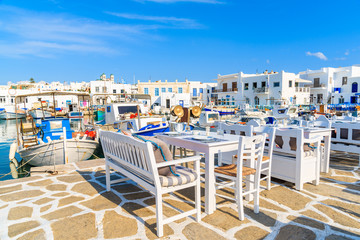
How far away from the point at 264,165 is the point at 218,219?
1.57 metres

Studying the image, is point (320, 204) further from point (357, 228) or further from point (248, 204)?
point (248, 204)

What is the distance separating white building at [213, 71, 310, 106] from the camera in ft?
114

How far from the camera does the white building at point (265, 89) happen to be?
3475 centimetres

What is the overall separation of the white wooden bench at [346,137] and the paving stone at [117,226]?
15.1 feet

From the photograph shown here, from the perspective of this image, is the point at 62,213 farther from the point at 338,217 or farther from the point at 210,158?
the point at 338,217

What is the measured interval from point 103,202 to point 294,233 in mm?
2387

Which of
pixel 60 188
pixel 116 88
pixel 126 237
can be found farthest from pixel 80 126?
pixel 116 88

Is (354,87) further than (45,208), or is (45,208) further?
(354,87)

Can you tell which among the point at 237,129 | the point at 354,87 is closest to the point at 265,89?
the point at 354,87

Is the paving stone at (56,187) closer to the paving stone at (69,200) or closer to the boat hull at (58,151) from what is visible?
the paving stone at (69,200)

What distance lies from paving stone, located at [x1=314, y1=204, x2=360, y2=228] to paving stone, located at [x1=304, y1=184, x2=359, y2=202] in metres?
0.50

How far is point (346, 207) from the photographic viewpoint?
3.01 meters

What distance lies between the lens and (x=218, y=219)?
2729mm

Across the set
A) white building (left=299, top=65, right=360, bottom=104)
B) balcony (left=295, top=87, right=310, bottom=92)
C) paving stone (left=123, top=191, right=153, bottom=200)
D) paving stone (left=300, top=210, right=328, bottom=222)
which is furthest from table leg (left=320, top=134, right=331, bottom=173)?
white building (left=299, top=65, right=360, bottom=104)
